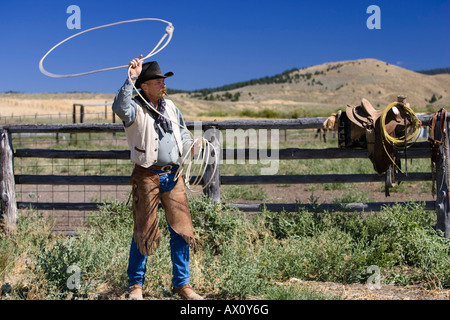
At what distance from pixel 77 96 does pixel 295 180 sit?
88.1 metres

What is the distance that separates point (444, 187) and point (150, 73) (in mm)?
3997

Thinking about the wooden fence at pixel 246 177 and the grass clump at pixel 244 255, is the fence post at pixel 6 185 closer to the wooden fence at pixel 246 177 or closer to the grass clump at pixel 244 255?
the wooden fence at pixel 246 177

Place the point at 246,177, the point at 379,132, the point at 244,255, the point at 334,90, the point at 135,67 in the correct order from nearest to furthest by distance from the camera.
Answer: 1. the point at 135,67
2. the point at 244,255
3. the point at 379,132
4. the point at 246,177
5. the point at 334,90

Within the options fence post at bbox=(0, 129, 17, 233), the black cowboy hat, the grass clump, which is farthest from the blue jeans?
fence post at bbox=(0, 129, 17, 233)

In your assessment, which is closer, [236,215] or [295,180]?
[236,215]

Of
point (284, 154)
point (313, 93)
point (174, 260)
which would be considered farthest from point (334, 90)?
point (174, 260)

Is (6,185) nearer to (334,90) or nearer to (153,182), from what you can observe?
(153,182)

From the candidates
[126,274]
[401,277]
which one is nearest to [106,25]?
[126,274]

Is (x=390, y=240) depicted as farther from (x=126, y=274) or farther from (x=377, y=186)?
(x=377, y=186)

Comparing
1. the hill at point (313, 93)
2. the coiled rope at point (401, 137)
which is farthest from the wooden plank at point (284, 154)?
the hill at point (313, 93)

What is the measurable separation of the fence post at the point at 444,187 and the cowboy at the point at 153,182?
3420mm

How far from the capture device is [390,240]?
510 centimetres

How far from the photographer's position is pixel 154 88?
12.8ft
